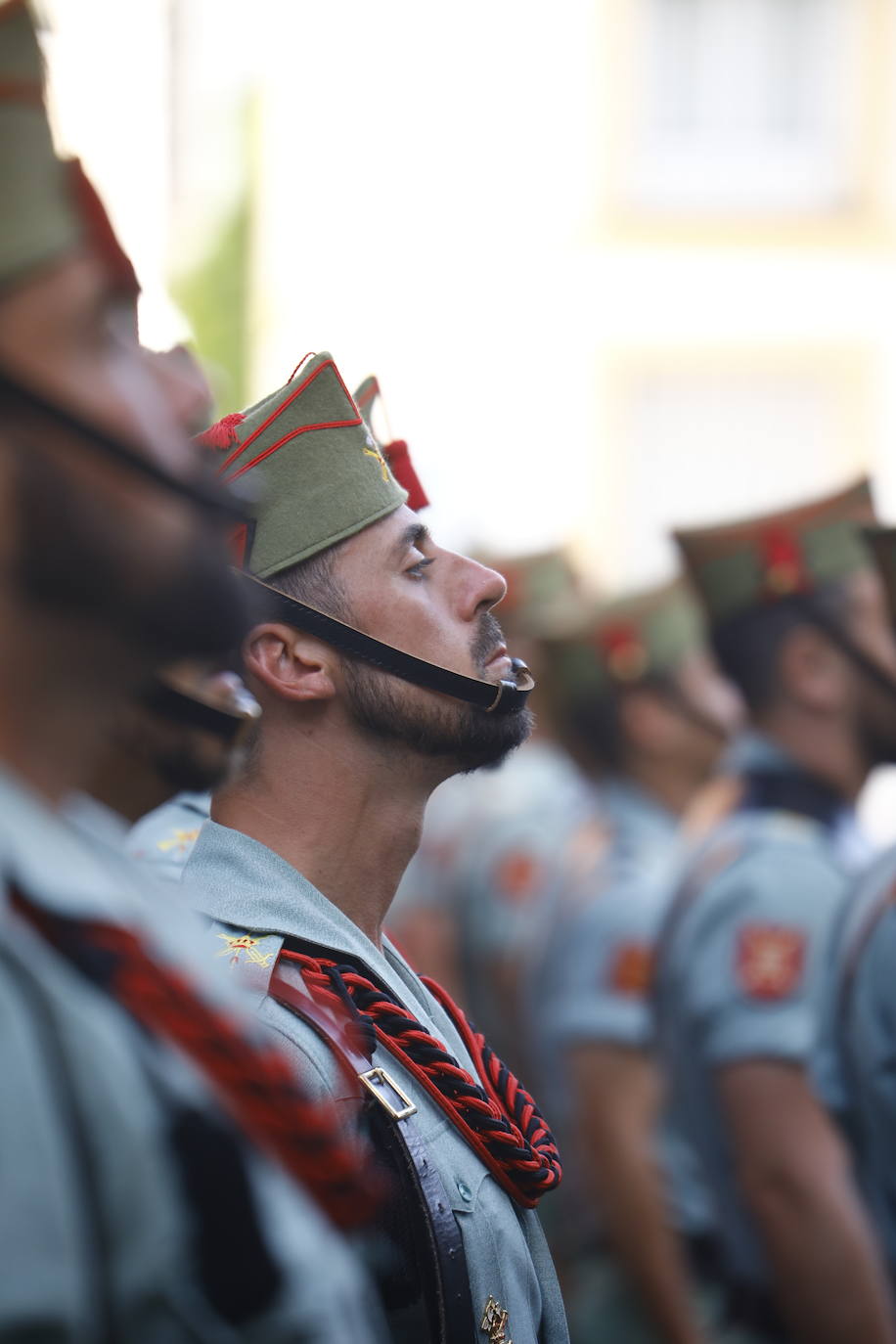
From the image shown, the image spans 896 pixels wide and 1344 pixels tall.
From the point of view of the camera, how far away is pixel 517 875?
6.68 meters

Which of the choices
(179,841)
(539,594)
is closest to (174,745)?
(179,841)

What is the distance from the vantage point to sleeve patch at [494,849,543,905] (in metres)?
6.61

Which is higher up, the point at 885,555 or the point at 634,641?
the point at 885,555

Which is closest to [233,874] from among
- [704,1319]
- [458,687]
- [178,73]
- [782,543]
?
[458,687]

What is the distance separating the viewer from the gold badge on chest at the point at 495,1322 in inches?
72.8

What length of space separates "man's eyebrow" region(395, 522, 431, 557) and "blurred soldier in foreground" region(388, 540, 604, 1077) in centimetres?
365

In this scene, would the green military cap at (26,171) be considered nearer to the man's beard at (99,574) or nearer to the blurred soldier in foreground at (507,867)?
the man's beard at (99,574)

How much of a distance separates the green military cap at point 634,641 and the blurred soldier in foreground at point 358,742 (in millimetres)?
3349

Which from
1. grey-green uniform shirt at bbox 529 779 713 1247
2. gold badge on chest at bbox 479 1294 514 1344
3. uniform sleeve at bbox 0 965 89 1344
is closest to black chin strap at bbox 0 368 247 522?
uniform sleeve at bbox 0 965 89 1344

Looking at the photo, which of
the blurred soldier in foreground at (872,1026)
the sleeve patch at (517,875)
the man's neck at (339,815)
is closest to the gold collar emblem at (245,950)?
the man's neck at (339,815)

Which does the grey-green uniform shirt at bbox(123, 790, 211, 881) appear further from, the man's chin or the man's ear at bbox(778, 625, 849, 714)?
the man's ear at bbox(778, 625, 849, 714)

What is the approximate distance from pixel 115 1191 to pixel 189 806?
1860mm

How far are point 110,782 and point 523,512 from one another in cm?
1084

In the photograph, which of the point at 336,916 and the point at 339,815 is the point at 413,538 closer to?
the point at 339,815
